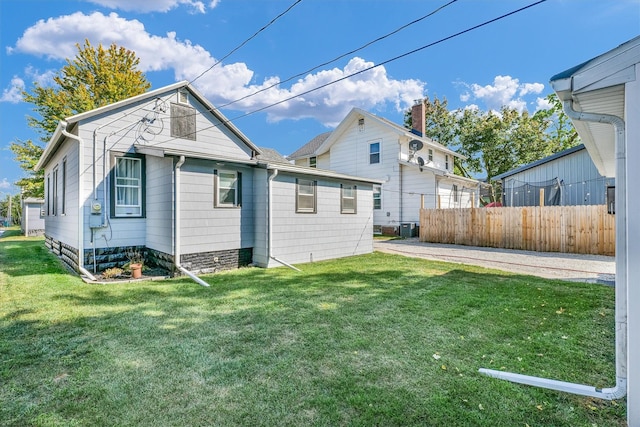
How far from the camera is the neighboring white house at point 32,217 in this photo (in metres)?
19.7

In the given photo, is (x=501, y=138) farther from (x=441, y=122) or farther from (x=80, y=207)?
(x=80, y=207)

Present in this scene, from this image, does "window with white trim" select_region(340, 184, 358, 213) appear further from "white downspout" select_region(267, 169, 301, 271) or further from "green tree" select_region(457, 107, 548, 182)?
"green tree" select_region(457, 107, 548, 182)

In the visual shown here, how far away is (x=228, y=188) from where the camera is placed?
8.29 meters

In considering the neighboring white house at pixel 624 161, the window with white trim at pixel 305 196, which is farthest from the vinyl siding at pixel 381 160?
the neighboring white house at pixel 624 161

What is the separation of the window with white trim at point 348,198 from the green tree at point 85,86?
15359mm

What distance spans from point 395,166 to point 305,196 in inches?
389

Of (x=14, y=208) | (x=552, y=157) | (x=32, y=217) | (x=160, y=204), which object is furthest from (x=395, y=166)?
(x=14, y=208)

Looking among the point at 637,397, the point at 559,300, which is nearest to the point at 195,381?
the point at 637,397

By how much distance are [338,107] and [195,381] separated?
2163 centimetres

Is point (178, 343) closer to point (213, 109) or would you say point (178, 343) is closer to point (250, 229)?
point (250, 229)

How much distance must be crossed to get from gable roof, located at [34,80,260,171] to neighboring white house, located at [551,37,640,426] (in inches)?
372

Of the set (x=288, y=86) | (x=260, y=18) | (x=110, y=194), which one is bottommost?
(x=110, y=194)

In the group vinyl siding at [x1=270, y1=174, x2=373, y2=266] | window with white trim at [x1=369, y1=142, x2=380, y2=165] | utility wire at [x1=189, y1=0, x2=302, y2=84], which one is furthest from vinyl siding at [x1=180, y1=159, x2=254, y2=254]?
window with white trim at [x1=369, y1=142, x2=380, y2=165]

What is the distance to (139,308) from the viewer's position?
16.1 feet
